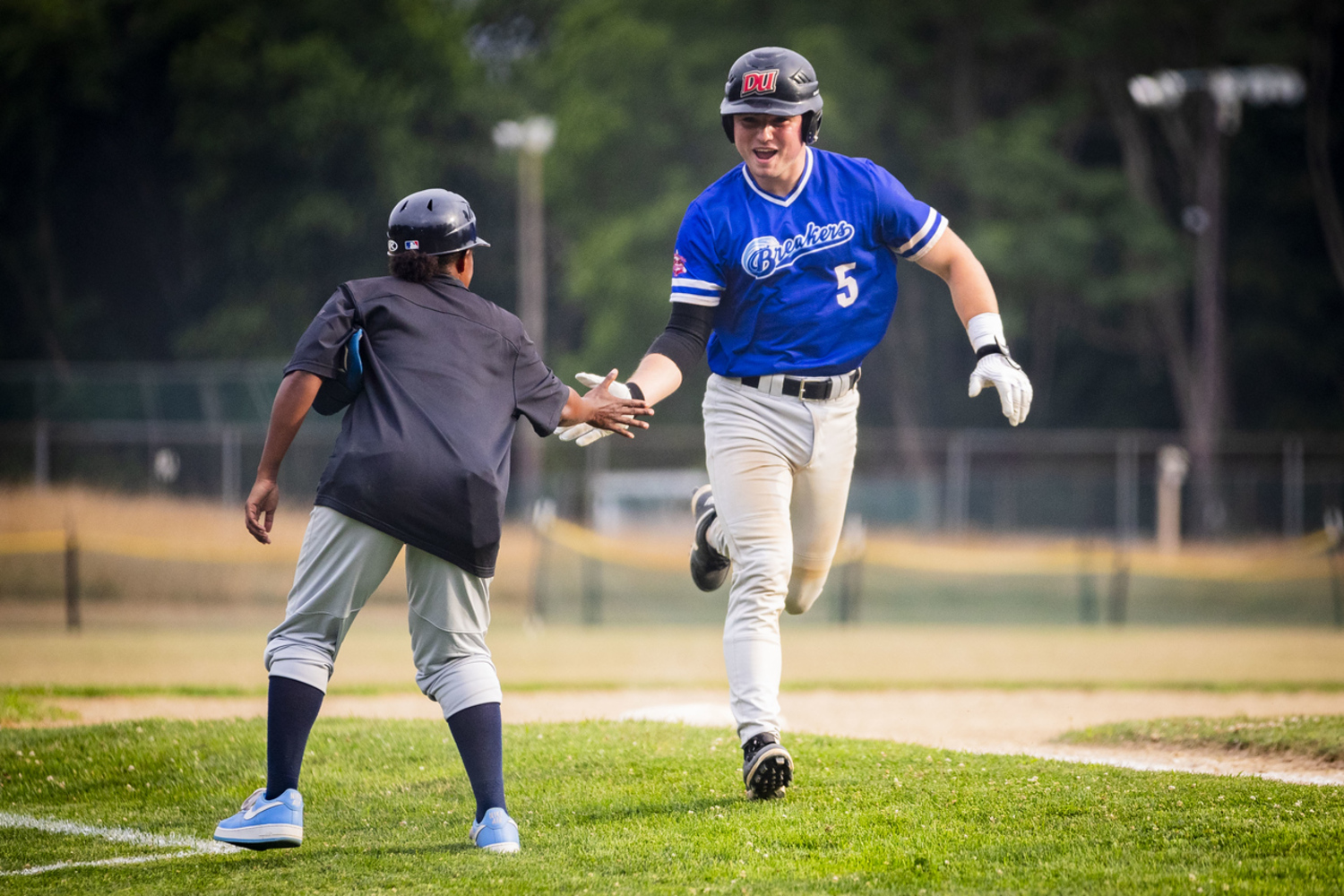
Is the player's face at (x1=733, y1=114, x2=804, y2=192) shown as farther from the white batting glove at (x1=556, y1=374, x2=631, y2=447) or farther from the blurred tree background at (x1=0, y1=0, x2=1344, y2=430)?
the blurred tree background at (x1=0, y1=0, x2=1344, y2=430)

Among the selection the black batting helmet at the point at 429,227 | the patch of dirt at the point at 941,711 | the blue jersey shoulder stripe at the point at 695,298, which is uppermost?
the black batting helmet at the point at 429,227

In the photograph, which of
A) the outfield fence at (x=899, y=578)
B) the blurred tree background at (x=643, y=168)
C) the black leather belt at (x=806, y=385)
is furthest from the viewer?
the blurred tree background at (x=643, y=168)

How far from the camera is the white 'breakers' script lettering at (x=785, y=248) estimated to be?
484cm

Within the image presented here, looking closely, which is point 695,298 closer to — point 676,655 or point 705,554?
point 705,554

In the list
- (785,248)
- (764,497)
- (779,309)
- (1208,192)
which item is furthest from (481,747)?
(1208,192)

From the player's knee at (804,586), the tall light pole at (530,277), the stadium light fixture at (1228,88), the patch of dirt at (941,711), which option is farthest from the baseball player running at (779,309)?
the stadium light fixture at (1228,88)

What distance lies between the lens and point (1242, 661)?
521 inches

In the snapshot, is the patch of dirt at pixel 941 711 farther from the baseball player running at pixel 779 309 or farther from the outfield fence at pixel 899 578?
the outfield fence at pixel 899 578

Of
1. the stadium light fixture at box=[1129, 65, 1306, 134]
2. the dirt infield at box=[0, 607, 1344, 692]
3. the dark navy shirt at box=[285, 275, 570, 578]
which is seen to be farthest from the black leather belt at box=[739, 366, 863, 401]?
the stadium light fixture at box=[1129, 65, 1306, 134]

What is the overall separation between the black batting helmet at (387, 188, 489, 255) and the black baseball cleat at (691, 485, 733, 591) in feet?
5.18

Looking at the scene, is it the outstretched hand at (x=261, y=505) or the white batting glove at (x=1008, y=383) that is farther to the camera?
the white batting glove at (x=1008, y=383)

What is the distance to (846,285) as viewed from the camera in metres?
4.95

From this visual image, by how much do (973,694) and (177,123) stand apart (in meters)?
34.4

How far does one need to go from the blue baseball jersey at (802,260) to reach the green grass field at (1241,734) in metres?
2.70
